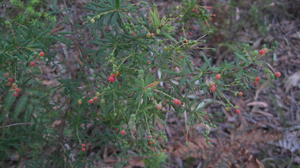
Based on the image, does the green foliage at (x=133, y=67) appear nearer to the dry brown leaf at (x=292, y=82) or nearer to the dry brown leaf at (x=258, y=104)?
the dry brown leaf at (x=258, y=104)

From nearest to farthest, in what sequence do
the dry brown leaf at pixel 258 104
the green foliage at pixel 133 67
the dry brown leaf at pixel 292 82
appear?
the green foliage at pixel 133 67 < the dry brown leaf at pixel 258 104 < the dry brown leaf at pixel 292 82

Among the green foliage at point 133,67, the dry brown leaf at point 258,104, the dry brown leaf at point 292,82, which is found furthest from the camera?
→ the dry brown leaf at point 292,82

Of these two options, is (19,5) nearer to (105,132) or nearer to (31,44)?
(31,44)

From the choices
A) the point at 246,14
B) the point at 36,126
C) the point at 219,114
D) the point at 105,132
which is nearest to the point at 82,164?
the point at 105,132

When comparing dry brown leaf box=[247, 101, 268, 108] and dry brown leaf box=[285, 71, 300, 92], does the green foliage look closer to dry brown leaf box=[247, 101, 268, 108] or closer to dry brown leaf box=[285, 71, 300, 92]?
dry brown leaf box=[247, 101, 268, 108]

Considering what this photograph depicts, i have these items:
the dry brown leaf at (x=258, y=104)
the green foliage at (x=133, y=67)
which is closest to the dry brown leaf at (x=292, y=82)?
the dry brown leaf at (x=258, y=104)

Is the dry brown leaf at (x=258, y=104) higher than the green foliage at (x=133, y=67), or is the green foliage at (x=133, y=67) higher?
the green foliage at (x=133, y=67)

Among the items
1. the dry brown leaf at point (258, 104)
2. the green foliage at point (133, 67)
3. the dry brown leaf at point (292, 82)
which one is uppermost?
the green foliage at point (133, 67)

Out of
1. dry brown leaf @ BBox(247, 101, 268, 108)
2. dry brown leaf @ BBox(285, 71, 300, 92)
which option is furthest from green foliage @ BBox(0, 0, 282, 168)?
dry brown leaf @ BBox(285, 71, 300, 92)

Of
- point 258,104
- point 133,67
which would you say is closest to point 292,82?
point 258,104

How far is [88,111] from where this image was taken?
2453mm

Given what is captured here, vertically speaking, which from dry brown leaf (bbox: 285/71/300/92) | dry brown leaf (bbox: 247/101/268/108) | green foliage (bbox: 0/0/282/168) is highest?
green foliage (bbox: 0/0/282/168)

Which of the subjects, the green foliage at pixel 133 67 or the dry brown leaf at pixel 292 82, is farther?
the dry brown leaf at pixel 292 82

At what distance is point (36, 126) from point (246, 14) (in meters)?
3.82
